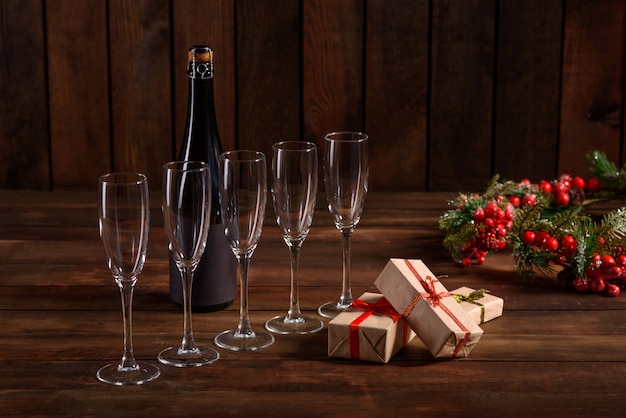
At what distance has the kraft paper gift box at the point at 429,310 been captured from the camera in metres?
1.16

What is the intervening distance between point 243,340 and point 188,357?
8 cm

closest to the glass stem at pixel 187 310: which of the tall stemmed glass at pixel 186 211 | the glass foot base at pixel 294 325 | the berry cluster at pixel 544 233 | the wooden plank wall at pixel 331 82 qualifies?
the tall stemmed glass at pixel 186 211

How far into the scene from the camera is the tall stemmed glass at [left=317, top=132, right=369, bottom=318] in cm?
127

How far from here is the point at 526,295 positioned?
4.60 feet

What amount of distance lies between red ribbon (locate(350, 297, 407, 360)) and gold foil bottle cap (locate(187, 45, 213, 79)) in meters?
0.33

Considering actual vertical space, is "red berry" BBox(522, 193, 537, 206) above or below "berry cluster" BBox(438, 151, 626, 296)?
above

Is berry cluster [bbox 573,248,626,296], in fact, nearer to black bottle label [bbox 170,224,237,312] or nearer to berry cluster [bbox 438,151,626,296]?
berry cluster [bbox 438,151,626,296]

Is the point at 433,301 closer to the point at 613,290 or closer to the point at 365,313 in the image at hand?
the point at 365,313

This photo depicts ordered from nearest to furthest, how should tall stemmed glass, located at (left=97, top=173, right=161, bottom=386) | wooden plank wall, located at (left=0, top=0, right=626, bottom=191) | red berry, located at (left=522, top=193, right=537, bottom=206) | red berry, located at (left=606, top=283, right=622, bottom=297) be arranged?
tall stemmed glass, located at (left=97, top=173, right=161, bottom=386), red berry, located at (left=606, top=283, right=622, bottom=297), red berry, located at (left=522, top=193, right=537, bottom=206), wooden plank wall, located at (left=0, top=0, right=626, bottom=191)

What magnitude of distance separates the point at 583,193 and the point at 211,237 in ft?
2.30

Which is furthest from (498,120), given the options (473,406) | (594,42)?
(473,406)

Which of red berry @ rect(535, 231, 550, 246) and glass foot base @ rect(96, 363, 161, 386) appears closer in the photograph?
glass foot base @ rect(96, 363, 161, 386)

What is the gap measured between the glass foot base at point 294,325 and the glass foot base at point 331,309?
2cm

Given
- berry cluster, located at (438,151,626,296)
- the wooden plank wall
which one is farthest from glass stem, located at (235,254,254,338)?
the wooden plank wall
